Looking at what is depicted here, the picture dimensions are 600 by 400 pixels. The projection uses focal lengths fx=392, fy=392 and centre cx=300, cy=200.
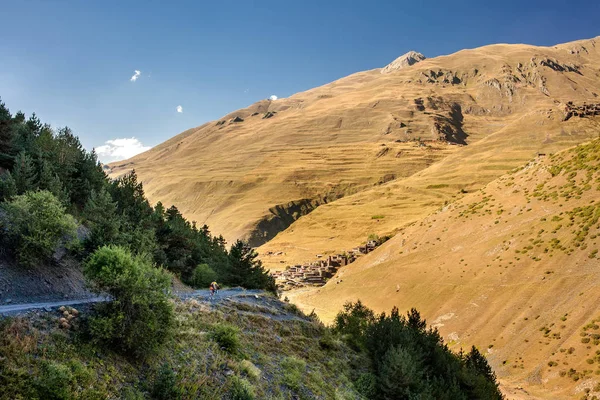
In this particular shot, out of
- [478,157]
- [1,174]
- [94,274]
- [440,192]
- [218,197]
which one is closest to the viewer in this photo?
[94,274]

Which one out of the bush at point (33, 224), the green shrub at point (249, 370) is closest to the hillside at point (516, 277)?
the green shrub at point (249, 370)

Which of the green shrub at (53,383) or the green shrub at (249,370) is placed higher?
the green shrub at (53,383)

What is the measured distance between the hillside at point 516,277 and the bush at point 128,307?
85.4 ft

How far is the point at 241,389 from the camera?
1277cm

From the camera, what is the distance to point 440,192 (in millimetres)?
127938

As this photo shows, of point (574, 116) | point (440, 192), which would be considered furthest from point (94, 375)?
point (574, 116)

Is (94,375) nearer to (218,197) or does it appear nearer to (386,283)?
(386,283)

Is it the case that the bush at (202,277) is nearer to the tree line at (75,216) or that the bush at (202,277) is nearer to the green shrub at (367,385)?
the tree line at (75,216)

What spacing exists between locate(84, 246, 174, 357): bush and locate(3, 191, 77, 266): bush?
26.6 ft

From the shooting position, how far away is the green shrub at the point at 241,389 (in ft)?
41.0

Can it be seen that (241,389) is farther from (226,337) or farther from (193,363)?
(226,337)

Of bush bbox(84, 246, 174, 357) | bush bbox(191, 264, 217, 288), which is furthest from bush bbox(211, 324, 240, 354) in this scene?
bush bbox(191, 264, 217, 288)

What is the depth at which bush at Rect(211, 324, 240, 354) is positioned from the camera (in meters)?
15.5

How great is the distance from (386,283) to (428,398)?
32236 millimetres
